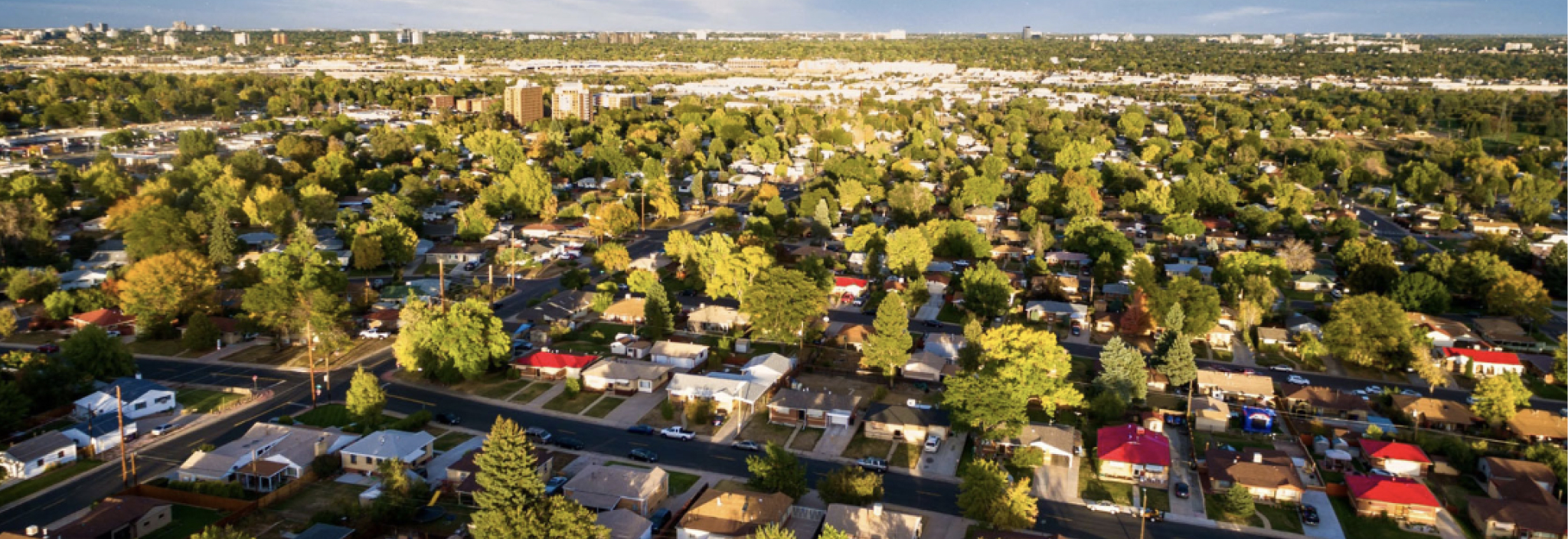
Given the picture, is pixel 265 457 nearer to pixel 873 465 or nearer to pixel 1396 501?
pixel 873 465

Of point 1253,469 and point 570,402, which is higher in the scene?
point 1253,469

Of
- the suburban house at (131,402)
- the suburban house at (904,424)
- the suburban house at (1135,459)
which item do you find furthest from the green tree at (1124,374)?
the suburban house at (131,402)

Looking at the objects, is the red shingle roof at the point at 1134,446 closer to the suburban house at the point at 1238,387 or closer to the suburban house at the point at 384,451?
the suburban house at the point at 1238,387

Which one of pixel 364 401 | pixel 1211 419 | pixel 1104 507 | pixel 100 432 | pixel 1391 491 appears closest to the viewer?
pixel 1391 491

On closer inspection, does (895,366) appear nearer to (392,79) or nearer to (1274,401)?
(1274,401)

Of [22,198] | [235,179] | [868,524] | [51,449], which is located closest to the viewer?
[868,524]

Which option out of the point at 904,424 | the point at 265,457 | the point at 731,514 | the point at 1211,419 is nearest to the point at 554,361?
the point at 265,457

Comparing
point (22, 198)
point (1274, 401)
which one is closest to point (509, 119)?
point (22, 198)
